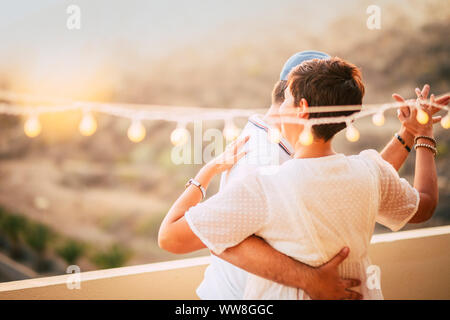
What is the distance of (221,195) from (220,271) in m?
0.32

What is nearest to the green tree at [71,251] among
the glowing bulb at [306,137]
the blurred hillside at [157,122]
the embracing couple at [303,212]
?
the blurred hillside at [157,122]

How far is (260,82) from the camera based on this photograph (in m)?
9.92

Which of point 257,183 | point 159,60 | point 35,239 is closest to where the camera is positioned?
point 257,183

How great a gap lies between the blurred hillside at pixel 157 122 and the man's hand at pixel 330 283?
316 inches

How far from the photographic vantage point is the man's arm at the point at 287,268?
0.93 m

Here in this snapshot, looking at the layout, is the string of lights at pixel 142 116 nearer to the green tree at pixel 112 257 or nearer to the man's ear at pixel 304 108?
the man's ear at pixel 304 108

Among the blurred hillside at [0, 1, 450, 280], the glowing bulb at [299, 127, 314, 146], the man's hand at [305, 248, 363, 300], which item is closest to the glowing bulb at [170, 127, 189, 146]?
the glowing bulb at [299, 127, 314, 146]

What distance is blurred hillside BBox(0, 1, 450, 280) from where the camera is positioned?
894 cm

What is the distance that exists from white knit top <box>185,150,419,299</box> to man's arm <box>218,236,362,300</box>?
2 centimetres

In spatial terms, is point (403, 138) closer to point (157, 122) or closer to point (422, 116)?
point (422, 116)

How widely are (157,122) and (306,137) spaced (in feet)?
28.9

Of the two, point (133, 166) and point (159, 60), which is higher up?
point (159, 60)

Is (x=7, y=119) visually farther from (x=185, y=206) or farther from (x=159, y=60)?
(x=185, y=206)
